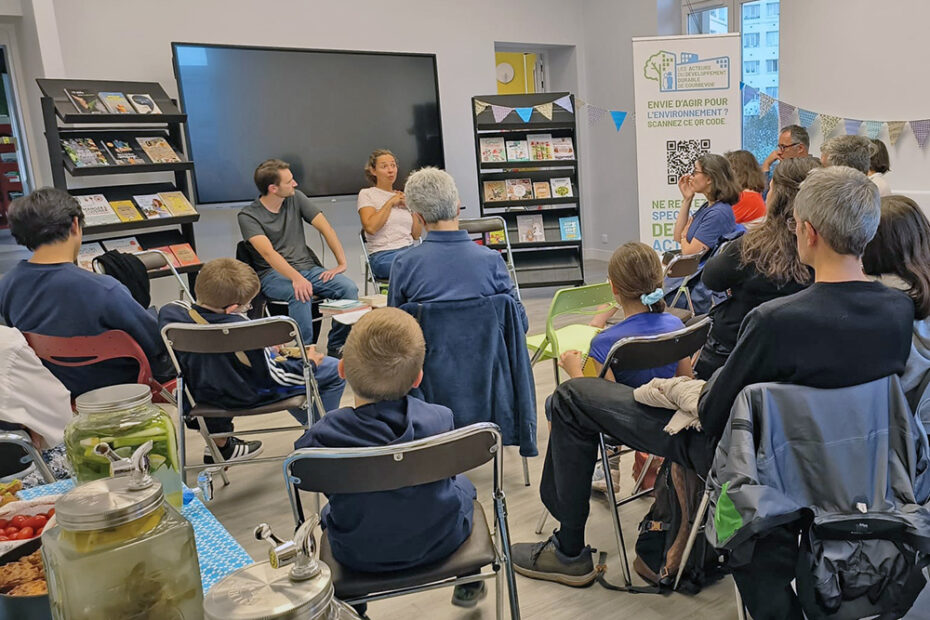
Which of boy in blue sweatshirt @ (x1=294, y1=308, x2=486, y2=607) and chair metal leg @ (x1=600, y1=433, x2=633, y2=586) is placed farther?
chair metal leg @ (x1=600, y1=433, x2=633, y2=586)

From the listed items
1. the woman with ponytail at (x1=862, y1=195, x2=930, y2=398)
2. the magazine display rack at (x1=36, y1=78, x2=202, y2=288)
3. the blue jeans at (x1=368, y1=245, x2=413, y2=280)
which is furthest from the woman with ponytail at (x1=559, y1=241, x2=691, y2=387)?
the magazine display rack at (x1=36, y1=78, x2=202, y2=288)

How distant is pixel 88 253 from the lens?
4648 mm

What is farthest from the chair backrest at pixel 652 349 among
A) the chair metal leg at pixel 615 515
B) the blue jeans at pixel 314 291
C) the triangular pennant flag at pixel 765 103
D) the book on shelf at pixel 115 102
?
the triangular pennant flag at pixel 765 103

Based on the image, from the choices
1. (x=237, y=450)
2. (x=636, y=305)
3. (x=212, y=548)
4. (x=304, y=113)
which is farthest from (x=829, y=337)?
(x=304, y=113)

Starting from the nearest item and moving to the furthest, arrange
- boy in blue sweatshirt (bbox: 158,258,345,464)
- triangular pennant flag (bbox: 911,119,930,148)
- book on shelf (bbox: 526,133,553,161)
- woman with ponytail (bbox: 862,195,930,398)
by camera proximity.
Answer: woman with ponytail (bbox: 862,195,930,398) < boy in blue sweatshirt (bbox: 158,258,345,464) < triangular pennant flag (bbox: 911,119,930,148) < book on shelf (bbox: 526,133,553,161)

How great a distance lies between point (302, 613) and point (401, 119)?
6.18m

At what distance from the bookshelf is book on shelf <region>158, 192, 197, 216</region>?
2.51 m

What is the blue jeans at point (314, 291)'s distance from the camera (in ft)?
15.0

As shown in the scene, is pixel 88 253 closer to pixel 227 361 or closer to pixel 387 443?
pixel 227 361

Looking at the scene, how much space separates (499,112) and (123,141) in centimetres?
309

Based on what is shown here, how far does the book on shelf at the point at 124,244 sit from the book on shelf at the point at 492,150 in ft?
9.79

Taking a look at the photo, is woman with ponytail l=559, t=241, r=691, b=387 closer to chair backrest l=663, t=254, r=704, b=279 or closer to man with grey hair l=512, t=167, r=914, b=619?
man with grey hair l=512, t=167, r=914, b=619

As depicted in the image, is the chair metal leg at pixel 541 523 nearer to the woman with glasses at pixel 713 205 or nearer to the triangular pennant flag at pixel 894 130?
the woman with glasses at pixel 713 205

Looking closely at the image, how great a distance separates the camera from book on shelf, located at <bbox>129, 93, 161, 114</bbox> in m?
4.93
